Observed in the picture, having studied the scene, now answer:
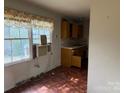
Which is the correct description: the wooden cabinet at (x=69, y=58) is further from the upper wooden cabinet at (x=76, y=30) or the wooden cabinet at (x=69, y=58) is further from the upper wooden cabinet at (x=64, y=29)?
the upper wooden cabinet at (x=76, y=30)

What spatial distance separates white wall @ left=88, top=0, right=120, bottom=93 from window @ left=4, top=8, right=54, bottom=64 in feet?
6.18

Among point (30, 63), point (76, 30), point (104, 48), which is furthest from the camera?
point (76, 30)

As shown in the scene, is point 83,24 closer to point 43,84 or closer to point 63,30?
point 63,30

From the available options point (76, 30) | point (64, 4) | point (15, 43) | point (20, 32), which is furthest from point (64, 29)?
point (15, 43)

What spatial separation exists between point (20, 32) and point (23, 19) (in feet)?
1.19

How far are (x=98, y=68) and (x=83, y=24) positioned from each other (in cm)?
564

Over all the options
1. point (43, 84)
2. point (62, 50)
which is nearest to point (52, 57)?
point (62, 50)

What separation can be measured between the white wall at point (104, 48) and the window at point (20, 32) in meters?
1.88

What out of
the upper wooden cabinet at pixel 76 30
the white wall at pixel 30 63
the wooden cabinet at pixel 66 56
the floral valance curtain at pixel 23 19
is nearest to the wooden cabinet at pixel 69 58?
the wooden cabinet at pixel 66 56

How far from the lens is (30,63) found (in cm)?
400

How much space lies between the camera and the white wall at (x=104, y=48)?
2.12 meters

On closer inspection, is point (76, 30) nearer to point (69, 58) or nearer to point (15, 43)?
point (69, 58)
